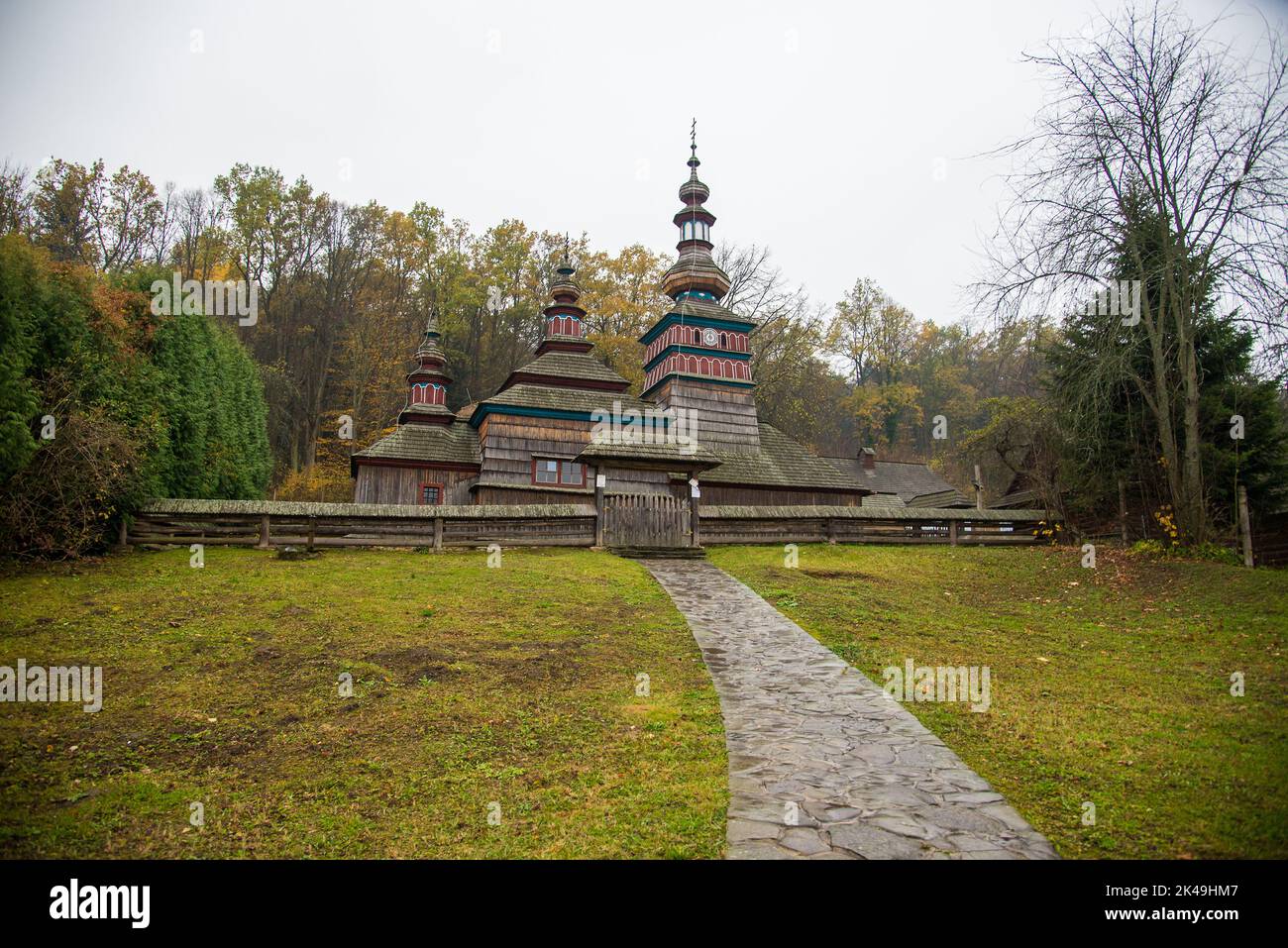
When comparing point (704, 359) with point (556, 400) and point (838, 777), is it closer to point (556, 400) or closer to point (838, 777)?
point (556, 400)

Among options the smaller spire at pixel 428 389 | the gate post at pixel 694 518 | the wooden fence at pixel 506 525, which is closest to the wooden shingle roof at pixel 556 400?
the smaller spire at pixel 428 389

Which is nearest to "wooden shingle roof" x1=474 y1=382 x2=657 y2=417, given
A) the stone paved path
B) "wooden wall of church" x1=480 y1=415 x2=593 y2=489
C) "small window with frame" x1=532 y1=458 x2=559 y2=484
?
"wooden wall of church" x1=480 y1=415 x2=593 y2=489

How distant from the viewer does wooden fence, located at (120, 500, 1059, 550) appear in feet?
57.7

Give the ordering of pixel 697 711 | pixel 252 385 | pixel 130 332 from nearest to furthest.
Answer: pixel 697 711
pixel 130 332
pixel 252 385

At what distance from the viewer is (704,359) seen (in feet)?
106

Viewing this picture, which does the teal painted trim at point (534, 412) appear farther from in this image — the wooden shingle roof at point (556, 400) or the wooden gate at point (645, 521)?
the wooden gate at point (645, 521)

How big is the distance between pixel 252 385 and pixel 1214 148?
28.0 metres

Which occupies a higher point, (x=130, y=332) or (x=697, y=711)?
(x=130, y=332)

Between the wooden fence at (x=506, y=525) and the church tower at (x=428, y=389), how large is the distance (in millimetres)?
15030

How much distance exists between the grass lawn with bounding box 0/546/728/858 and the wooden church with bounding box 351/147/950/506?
1404 cm

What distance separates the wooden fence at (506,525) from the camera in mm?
17594
